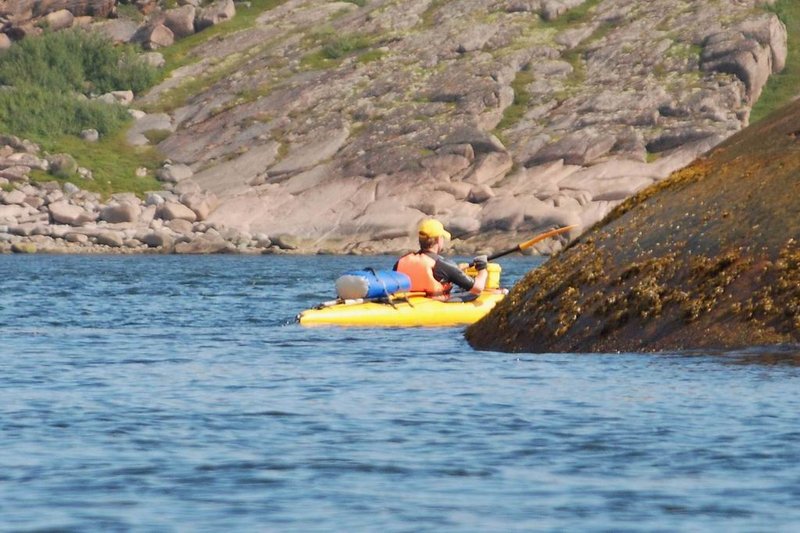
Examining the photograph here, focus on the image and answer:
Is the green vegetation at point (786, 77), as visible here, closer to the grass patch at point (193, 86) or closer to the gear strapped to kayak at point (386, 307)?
the grass patch at point (193, 86)

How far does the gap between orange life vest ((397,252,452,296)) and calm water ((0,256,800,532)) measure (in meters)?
4.33

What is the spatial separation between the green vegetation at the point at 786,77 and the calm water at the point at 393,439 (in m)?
74.5

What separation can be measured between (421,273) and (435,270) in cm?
23

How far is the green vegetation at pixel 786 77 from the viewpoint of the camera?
91750 millimetres

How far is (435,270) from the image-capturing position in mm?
25016

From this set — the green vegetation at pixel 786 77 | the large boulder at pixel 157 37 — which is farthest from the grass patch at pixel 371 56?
the green vegetation at pixel 786 77

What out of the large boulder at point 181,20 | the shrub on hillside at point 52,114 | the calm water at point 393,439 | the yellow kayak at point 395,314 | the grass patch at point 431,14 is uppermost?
the large boulder at point 181,20

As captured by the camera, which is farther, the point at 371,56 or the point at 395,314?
the point at 371,56

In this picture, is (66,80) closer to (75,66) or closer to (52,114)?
(75,66)

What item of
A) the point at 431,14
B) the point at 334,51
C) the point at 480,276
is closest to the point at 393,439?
the point at 480,276

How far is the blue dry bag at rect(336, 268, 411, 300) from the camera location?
2472 centimetres

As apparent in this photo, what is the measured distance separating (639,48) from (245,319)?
68931mm

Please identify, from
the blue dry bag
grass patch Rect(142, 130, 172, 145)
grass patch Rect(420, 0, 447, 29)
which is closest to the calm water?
the blue dry bag

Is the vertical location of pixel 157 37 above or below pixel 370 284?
above
